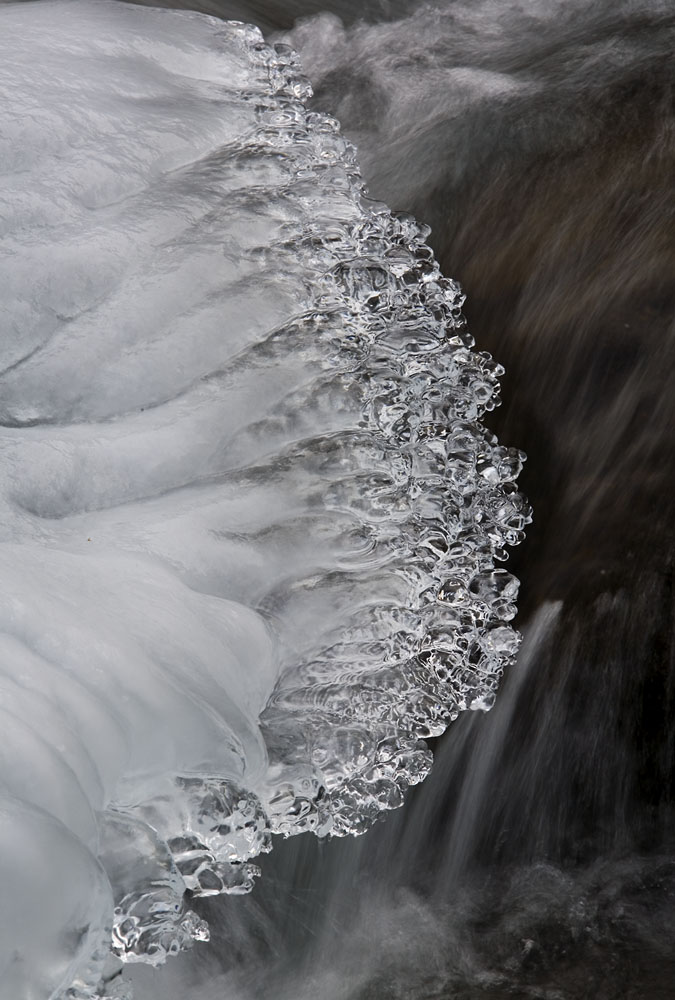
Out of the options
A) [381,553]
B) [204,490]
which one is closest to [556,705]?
[381,553]

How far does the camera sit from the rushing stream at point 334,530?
1.25 metres

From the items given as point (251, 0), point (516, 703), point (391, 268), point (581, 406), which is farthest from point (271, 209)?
point (251, 0)

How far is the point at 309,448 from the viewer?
61.4 inches

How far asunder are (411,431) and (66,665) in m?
0.65

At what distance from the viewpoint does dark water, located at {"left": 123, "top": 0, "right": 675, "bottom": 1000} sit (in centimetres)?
147

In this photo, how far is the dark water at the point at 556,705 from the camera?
4.81 feet

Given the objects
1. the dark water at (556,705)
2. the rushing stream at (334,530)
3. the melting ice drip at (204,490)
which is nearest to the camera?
the melting ice drip at (204,490)

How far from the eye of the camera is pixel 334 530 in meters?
1.51

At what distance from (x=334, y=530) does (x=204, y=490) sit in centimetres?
19

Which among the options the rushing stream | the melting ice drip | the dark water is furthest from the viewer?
the dark water

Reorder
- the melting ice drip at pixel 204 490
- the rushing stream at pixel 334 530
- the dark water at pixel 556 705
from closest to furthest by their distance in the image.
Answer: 1. the melting ice drip at pixel 204 490
2. the rushing stream at pixel 334 530
3. the dark water at pixel 556 705

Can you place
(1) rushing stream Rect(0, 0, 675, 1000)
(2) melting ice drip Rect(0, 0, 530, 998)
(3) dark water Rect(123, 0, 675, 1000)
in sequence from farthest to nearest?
(3) dark water Rect(123, 0, 675, 1000), (1) rushing stream Rect(0, 0, 675, 1000), (2) melting ice drip Rect(0, 0, 530, 998)

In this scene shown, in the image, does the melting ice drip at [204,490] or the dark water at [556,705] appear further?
the dark water at [556,705]

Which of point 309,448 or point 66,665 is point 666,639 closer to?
point 309,448
